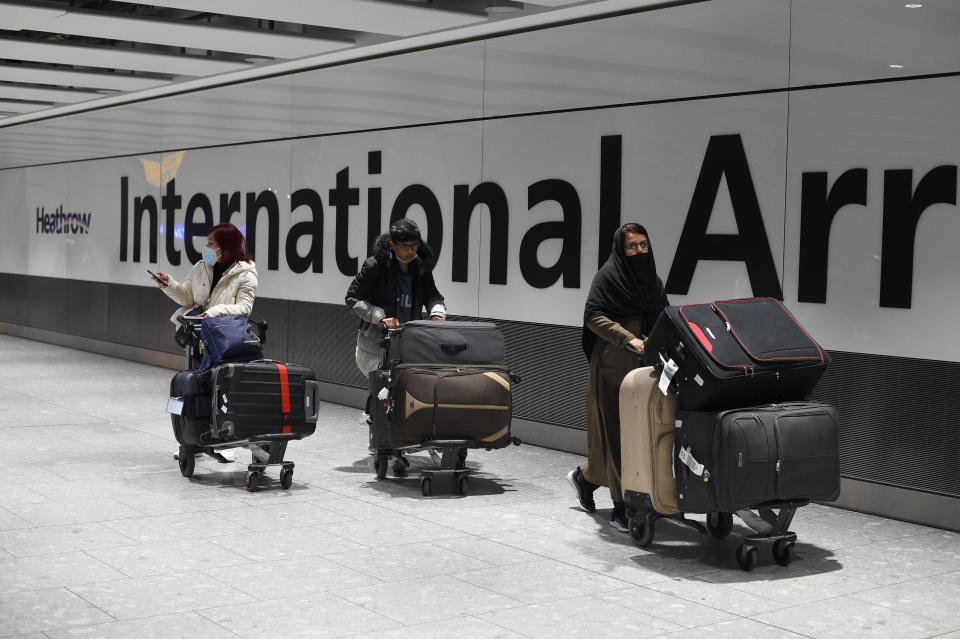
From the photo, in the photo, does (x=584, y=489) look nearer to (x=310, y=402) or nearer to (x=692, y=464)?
(x=692, y=464)

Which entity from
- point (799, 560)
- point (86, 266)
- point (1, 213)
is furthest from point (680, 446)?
point (1, 213)

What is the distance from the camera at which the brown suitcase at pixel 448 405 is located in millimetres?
7238

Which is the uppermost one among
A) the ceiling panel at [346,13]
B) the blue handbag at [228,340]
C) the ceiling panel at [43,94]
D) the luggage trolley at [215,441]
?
the ceiling panel at [43,94]

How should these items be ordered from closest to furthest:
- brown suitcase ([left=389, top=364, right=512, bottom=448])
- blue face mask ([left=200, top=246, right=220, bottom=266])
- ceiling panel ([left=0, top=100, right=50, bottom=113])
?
brown suitcase ([left=389, top=364, right=512, bottom=448])
blue face mask ([left=200, top=246, right=220, bottom=266])
ceiling panel ([left=0, top=100, right=50, bottom=113])

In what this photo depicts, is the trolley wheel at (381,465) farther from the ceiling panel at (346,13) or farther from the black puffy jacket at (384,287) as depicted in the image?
the ceiling panel at (346,13)

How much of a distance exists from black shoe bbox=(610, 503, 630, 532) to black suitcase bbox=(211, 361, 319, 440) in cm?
210

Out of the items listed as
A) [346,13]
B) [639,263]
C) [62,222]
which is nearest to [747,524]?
[639,263]

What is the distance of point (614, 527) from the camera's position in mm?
6602

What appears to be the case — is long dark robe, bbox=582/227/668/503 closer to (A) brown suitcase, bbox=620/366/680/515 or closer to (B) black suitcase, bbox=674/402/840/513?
(A) brown suitcase, bbox=620/366/680/515

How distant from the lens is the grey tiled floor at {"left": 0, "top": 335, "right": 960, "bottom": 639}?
4.77 m

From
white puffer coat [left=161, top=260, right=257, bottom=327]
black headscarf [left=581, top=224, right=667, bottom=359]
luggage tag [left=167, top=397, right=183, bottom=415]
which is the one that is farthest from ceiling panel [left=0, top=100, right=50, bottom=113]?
black headscarf [left=581, top=224, right=667, bottom=359]

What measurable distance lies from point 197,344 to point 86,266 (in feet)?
36.6

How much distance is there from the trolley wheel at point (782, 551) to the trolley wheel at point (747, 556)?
0.15m

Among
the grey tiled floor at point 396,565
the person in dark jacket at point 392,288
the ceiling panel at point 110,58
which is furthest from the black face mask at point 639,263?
the ceiling panel at point 110,58
